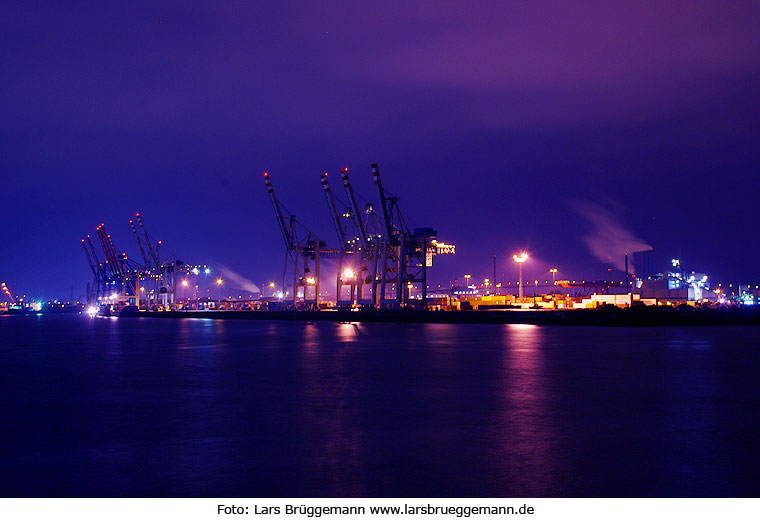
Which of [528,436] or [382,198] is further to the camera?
[382,198]

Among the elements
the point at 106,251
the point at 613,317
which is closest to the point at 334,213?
the point at 613,317

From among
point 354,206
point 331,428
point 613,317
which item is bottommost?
point 331,428

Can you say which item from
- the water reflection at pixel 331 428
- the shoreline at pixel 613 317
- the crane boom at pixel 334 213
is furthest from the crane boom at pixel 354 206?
the water reflection at pixel 331 428

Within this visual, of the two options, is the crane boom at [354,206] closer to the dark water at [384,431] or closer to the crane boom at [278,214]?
the crane boom at [278,214]

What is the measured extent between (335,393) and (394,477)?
7353mm

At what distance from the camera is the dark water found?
669cm

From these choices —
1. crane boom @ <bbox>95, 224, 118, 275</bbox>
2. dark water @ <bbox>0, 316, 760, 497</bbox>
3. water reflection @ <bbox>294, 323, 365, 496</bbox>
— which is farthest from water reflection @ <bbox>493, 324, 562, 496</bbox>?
crane boom @ <bbox>95, 224, 118, 275</bbox>

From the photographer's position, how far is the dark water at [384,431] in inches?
263

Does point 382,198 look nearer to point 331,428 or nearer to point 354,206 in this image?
point 354,206

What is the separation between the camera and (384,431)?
31.5ft

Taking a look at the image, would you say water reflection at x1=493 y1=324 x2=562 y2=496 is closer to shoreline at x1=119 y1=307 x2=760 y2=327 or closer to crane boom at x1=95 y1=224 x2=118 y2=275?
shoreline at x1=119 y1=307 x2=760 y2=327

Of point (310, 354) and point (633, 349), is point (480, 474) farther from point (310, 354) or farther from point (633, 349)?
point (633, 349)

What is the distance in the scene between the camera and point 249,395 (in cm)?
1380
